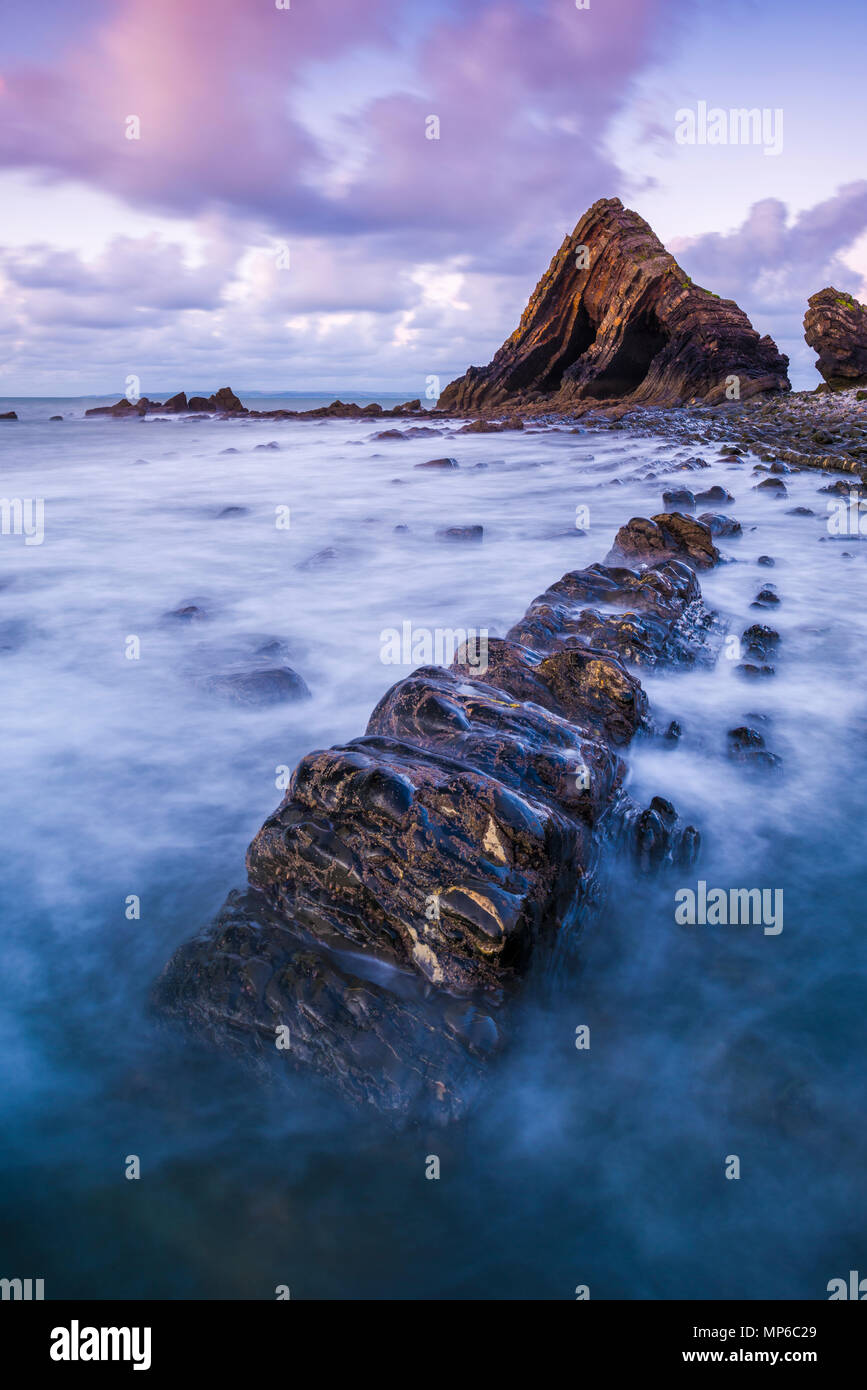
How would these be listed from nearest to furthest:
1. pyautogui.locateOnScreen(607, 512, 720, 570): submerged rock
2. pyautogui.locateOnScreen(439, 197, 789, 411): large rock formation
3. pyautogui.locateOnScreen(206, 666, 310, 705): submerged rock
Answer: pyautogui.locateOnScreen(206, 666, 310, 705): submerged rock < pyautogui.locateOnScreen(607, 512, 720, 570): submerged rock < pyautogui.locateOnScreen(439, 197, 789, 411): large rock formation

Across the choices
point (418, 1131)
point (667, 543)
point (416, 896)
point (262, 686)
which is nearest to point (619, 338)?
point (667, 543)

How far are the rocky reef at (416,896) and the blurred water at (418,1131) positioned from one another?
120 mm

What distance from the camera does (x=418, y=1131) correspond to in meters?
2.05

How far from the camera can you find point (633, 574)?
5848 millimetres

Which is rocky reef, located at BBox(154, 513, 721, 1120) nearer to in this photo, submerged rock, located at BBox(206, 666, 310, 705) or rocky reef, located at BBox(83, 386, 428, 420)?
submerged rock, located at BBox(206, 666, 310, 705)

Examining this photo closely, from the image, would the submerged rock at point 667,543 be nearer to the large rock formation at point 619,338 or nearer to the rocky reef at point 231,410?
the large rock formation at point 619,338

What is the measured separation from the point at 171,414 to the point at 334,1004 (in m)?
70.6

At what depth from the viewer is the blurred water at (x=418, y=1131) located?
6.03ft

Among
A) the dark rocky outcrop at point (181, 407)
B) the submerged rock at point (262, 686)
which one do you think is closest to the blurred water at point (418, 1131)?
the submerged rock at point (262, 686)

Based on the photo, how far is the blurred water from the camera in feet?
6.03

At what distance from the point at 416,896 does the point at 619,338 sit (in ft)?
154

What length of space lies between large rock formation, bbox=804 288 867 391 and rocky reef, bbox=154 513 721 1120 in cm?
3824

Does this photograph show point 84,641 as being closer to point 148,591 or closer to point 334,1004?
point 148,591

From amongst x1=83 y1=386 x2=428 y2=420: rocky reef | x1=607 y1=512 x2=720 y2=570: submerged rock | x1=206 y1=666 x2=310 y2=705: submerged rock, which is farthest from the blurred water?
x1=83 y1=386 x2=428 y2=420: rocky reef
